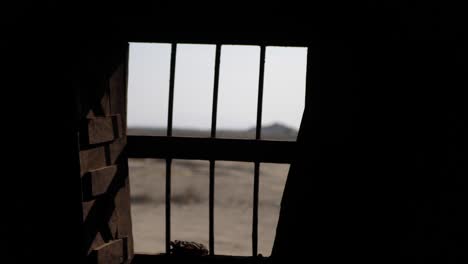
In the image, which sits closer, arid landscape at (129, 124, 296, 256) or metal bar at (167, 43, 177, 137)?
metal bar at (167, 43, 177, 137)

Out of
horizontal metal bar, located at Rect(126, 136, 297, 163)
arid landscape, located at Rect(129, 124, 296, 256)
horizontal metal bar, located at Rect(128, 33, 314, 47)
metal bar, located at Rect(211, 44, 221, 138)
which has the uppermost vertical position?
horizontal metal bar, located at Rect(128, 33, 314, 47)

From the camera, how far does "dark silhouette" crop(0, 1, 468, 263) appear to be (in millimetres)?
1773

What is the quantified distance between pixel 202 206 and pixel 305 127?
11.9 meters

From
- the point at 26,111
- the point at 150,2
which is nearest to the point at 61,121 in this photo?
the point at 26,111

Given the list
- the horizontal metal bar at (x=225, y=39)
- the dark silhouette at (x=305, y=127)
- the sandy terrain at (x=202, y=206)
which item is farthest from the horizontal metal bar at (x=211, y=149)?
the sandy terrain at (x=202, y=206)

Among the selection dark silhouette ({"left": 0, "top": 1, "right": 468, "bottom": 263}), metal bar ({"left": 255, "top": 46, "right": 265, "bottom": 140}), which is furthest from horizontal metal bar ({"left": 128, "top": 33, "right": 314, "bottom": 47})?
metal bar ({"left": 255, "top": 46, "right": 265, "bottom": 140})

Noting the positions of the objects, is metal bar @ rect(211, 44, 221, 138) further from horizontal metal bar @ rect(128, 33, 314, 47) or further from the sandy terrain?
the sandy terrain

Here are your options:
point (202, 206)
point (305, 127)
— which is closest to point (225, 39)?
point (305, 127)

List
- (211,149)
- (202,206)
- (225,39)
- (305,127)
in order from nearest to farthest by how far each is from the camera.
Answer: (305,127) < (225,39) < (211,149) < (202,206)

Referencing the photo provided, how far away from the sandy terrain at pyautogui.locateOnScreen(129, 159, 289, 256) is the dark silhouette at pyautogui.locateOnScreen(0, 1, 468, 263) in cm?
519

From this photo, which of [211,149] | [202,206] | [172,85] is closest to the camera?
[211,149]

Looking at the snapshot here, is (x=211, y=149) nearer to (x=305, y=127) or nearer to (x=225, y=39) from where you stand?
(x=225, y=39)

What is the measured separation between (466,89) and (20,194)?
2440 millimetres

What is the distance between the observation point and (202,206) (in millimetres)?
13742
